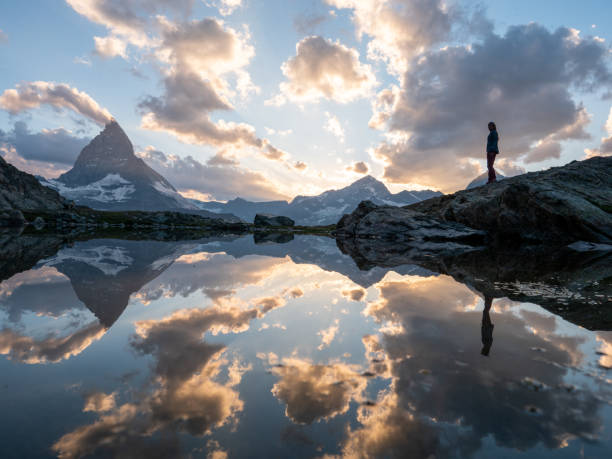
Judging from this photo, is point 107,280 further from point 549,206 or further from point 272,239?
point 549,206

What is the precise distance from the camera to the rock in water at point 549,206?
26.9 meters

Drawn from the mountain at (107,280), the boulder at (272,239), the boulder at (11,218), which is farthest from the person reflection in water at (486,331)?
the boulder at (11,218)

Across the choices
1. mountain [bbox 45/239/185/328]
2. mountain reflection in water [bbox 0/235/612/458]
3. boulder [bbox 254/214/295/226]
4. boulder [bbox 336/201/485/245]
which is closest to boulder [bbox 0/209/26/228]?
boulder [bbox 254/214/295/226]

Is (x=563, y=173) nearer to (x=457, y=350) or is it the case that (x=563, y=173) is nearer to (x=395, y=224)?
(x=395, y=224)

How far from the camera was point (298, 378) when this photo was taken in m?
3.90

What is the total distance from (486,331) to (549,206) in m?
30.6

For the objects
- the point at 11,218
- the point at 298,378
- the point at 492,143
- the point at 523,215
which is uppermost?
the point at 492,143

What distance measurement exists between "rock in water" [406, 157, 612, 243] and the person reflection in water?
28147 millimetres

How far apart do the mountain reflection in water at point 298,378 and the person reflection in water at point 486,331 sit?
0.18 feet

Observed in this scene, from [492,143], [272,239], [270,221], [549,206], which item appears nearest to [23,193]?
[270,221]

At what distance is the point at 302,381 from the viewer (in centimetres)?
383

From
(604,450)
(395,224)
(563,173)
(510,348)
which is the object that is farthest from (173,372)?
(563,173)

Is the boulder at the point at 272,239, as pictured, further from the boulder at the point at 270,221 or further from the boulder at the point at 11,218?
the boulder at the point at 11,218

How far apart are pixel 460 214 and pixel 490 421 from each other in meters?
41.1
